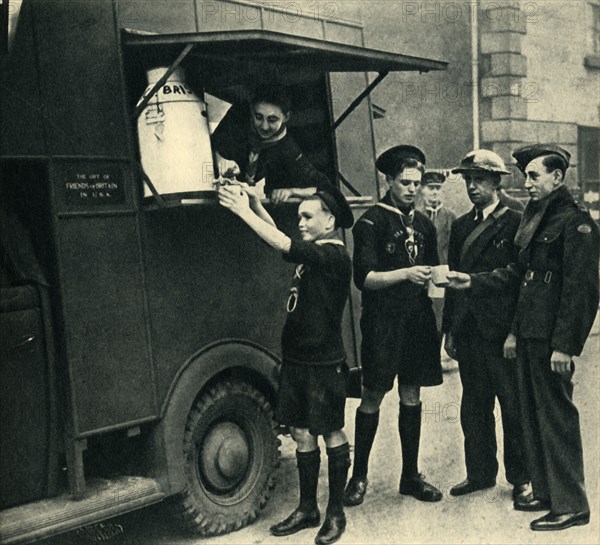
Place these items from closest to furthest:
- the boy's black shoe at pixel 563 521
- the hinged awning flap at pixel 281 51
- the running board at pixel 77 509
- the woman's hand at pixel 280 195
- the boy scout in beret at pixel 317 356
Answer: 1. the running board at pixel 77 509
2. the hinged awning flap at pixel 281 51
3. the boy scout in beret at pixel 317 356
4. the boy's black shoe at pixel 563 521
5. the woman's hand at pixel 280 195

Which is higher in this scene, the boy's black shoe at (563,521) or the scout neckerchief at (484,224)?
the scout neckerchief at (484,224)

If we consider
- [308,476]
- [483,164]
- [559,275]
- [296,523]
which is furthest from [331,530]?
[483,164]

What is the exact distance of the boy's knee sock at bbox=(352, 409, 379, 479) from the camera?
5180 millimetres

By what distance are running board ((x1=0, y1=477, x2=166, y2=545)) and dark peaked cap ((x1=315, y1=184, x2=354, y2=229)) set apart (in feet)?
5.62

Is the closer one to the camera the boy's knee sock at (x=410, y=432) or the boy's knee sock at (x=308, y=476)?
the boy's knee sock at (x=308, y=476)

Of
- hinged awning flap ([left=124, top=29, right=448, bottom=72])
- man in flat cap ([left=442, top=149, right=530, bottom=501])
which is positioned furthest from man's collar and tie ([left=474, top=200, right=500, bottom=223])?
hinged awning flap ([left=124, top=29, right=448, bottom=72])

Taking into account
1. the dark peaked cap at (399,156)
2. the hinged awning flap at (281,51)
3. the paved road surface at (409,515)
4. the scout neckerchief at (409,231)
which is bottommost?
the paved road surface at (409,515)

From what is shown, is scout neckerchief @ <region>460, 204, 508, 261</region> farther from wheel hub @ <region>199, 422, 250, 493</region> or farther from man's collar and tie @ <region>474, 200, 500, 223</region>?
wheel hub @ <region>199, 422, 250, 493</region>

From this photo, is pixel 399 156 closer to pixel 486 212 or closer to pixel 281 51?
pixel 486 212

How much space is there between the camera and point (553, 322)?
15.4 feet

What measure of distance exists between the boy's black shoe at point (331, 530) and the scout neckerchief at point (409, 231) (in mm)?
1613

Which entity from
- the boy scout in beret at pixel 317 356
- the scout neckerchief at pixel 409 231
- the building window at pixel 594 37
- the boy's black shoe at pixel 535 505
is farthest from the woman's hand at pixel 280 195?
the building window at pixel 594 37

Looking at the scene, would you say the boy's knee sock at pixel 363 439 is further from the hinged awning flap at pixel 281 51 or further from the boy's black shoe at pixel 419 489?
the hinged awning flap at pixel 281 51

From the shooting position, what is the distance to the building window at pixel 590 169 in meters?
6.83
